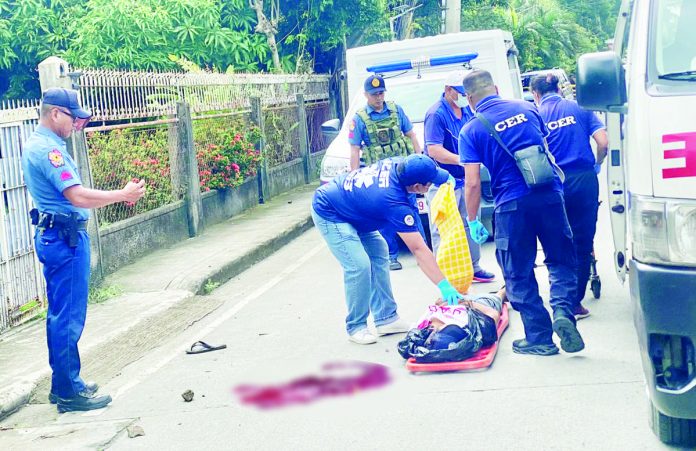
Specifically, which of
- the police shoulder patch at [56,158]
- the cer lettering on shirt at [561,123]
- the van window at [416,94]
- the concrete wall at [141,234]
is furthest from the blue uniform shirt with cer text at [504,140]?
the van window at [416,94]

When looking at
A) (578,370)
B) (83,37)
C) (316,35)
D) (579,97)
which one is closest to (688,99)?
(579,97)

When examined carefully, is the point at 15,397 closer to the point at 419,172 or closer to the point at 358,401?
the point at 358,401

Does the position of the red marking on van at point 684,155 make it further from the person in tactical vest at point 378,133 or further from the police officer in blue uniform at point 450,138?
the person in tactical vest at point 378,133

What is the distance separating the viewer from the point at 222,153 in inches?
556

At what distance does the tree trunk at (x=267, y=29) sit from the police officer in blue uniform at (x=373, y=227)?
1352 centimetres

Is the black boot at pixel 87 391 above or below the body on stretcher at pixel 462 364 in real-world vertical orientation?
below

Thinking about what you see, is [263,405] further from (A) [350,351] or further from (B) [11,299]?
(B) [11,299]

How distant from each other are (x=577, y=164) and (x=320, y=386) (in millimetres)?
2471

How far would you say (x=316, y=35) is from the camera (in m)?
21.3

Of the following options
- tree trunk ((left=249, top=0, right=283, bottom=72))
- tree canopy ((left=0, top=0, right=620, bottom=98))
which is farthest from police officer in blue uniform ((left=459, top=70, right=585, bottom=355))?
tree trunk ((left=249, top=0, right=283, bottom=72))

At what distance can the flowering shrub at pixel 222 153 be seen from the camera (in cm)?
1364

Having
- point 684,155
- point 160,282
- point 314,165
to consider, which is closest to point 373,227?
point 160,282

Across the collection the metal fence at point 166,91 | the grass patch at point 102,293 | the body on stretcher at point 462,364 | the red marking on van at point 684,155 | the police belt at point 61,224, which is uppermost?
the metal fence at point 166,91

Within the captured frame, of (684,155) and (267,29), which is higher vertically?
A: (267,29)
